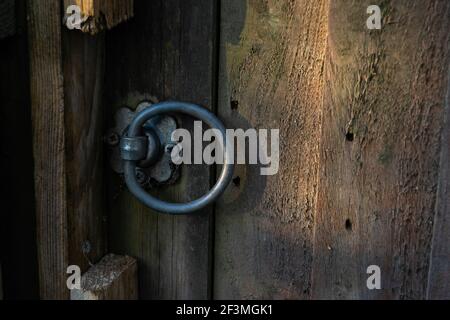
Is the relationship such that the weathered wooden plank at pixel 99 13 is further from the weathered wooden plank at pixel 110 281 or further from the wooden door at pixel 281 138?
the weathered wooden plank at pixel 110 281

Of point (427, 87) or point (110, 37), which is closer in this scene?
point (427, 87)

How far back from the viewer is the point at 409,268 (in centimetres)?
90

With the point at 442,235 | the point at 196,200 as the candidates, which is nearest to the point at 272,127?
the point at 196,200

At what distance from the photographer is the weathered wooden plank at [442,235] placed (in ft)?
2.71

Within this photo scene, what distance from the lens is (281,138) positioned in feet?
3.02

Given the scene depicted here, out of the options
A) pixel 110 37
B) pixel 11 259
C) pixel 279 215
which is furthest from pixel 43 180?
pixel 279 215

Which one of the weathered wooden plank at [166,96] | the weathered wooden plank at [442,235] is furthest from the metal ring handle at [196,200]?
the weathered wooden plank at [442,235]

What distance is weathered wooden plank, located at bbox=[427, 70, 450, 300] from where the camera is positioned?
2.71 ft

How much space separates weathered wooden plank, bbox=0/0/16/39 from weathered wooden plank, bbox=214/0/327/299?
0.31m

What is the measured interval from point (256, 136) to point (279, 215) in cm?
14

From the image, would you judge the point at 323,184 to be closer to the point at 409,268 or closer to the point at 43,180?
the point at 409,268

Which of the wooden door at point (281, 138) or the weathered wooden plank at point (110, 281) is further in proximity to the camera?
the weathered wooden plank at point (110, 281)

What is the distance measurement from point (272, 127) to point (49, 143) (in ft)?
1.13

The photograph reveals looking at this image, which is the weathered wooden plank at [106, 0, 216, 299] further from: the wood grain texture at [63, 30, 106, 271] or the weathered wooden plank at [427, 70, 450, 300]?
the weathered wooden plank at [427, 70, 450, 300]
